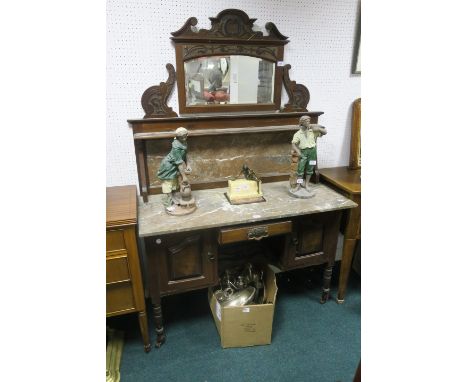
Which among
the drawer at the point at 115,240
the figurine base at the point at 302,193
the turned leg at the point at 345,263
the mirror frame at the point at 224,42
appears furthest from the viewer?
the turned leg at the point at 345,263

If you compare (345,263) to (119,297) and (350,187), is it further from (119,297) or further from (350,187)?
(119,297)

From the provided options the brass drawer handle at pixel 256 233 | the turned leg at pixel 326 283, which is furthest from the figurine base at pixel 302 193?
the turned leg at pixel 326 283

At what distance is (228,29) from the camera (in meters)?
1.71

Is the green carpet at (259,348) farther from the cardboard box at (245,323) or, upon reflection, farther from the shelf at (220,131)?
the shelf at (220,131)

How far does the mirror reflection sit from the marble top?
0.57 meters

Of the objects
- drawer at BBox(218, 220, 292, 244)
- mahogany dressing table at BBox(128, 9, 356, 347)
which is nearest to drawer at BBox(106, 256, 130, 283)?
mahogany dressing table at BBox(128, 9, 356, 347)

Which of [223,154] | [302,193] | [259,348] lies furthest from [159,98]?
[259,348]

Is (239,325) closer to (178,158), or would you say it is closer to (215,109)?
(178,158)

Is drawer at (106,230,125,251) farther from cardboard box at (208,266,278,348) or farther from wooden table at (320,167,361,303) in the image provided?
wooden table at (320,167,361,303)

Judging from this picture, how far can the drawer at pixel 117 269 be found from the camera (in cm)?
150

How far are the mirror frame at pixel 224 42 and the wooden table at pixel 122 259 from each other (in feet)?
2.19

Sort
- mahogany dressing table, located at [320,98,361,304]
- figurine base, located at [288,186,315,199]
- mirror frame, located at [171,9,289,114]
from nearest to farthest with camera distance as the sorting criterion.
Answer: mirror frame, located at [171,9,289,114] < figurine base, located at [288,186,315,199] < mahogany dressing table, located at [320,98,361,304]

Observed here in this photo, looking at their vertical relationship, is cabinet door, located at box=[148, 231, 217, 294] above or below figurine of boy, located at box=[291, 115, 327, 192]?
below

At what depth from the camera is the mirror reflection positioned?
175 cm
